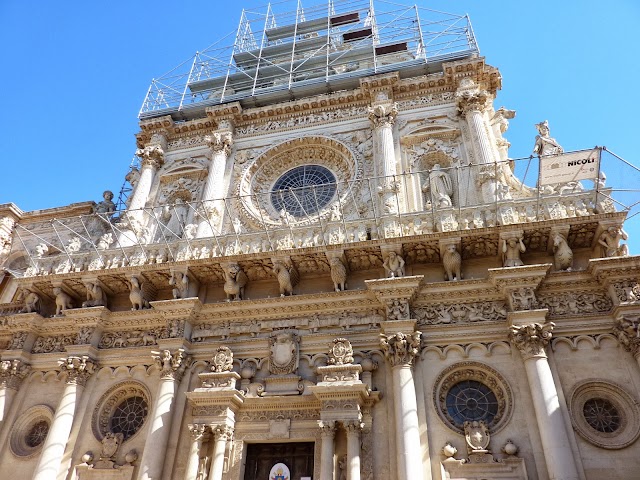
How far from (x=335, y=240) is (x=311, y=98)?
24.1ft

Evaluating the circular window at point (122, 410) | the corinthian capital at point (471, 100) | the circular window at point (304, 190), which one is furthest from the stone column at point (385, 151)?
the circular window at point (122, 410)

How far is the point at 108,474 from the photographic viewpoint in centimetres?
1157

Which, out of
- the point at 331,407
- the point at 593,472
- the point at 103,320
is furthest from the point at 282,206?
the point at 593,472

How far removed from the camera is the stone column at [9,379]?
1320cm

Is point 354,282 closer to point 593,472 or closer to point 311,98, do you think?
point 593,472

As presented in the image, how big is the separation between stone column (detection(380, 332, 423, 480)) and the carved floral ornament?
6056 millimetres

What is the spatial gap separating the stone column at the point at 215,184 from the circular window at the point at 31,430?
254 inches

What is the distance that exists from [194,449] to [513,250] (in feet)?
28.4

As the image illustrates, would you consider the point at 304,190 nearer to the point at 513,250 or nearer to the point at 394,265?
the point at 394,265

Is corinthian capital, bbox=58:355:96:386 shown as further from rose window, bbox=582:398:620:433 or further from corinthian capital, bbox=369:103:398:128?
rose window, bbox=582:398:620:433

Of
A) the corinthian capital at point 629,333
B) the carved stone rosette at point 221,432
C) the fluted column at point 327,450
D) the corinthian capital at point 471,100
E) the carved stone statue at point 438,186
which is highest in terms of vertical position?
the corinthian capital at point 471,100

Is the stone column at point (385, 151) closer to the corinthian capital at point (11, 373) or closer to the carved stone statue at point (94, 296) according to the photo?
the carved stone statue at point (94, 296)

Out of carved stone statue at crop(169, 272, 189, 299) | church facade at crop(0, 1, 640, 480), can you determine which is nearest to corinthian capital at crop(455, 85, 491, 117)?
church facade at crop(0, 1, 640, 480)

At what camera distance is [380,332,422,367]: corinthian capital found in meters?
10.8
